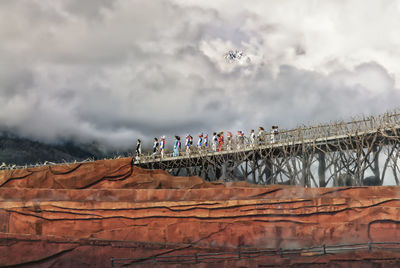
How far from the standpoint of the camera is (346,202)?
→ 12406 mm

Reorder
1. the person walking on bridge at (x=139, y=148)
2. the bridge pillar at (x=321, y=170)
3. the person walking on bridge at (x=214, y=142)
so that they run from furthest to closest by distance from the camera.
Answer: the person walking on bridge at (x=139, y=148) → the person walking on bridge at (x=214, y=142) → the bridge pillar at (x=321, y=170)

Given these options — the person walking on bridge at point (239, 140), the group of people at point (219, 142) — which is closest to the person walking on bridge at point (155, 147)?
the group of people at point (219, 142)

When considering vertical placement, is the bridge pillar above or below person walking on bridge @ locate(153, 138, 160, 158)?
below

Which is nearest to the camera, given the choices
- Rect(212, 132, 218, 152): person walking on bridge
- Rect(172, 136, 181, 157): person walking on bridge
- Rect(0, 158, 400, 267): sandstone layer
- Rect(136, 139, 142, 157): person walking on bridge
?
Rect(0, 158, 400, 267): sandstone layer

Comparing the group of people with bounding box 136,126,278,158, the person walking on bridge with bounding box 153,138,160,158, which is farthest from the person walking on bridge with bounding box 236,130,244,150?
the person walking on bridge with bounding box 153,138,160,158

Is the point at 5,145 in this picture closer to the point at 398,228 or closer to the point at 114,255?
the point at 114,255

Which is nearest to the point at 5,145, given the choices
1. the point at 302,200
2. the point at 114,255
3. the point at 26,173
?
the point at 26,173

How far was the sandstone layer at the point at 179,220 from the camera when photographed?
40.2 feet

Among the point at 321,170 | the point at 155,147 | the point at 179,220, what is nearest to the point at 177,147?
the point at 155,147

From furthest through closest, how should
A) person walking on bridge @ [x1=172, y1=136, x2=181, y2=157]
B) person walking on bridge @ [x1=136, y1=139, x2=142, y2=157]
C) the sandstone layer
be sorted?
person walking on bridge @ [x1=136, y1=139, x2=142, y2=157]
person walking on bridge @ [x1=172, y1=136, x2=181, y2=157]
the sandstone layer

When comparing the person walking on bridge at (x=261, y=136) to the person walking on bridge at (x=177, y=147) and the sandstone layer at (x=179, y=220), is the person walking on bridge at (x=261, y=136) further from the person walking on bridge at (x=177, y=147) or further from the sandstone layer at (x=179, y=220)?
the sandstone layer at (x=179, y=220)

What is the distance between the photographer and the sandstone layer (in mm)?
12266

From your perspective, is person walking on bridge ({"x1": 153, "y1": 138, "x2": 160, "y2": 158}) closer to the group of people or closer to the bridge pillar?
the group of people

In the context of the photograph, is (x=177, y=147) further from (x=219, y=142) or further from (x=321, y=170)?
(x=321, y=170)
